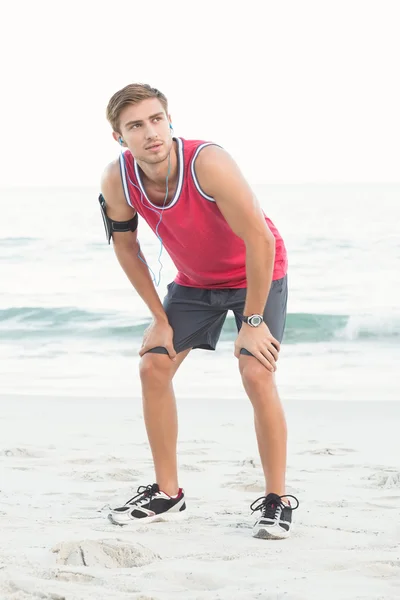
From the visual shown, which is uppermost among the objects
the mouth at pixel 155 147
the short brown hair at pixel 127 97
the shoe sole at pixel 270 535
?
the short brown hair at pixel 127 97

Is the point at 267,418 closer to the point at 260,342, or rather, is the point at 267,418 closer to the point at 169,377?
the point at 260,342

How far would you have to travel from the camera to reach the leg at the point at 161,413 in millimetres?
3467

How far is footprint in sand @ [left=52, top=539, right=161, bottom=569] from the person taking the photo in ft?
9.06

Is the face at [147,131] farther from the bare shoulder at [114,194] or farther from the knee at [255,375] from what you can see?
the knee at [255,375]

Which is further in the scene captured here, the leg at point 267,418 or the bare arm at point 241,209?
the leg at point 267,418

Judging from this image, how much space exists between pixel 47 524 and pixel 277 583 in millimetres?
1065

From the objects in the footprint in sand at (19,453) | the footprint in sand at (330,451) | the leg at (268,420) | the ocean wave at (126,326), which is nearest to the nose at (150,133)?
the leg at (268,420)

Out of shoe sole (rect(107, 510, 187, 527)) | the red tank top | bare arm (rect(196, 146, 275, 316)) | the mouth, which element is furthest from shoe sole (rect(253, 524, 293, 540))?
the mouth

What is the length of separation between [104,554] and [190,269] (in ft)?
4.01

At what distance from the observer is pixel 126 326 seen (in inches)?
466

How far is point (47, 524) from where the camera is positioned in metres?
3.27

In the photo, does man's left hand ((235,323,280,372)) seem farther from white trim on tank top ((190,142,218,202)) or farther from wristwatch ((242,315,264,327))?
white trim on tank top ((190,142,218,202))

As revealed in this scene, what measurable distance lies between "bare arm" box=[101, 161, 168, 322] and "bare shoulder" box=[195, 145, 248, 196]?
0.41 metres

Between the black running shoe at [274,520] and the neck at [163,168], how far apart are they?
4.29 ft
